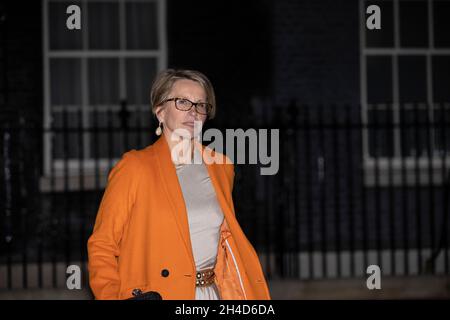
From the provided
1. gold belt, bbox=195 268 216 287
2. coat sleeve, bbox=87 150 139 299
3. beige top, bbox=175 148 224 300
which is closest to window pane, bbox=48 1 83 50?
beige top, bbox=175 148 224 300

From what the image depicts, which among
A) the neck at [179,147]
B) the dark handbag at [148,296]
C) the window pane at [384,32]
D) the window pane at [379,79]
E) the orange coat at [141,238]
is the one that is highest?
the window pane at [384,32]

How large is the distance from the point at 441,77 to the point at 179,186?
23.2 feet

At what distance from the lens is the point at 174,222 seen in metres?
2.85

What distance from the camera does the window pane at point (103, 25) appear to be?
8.72 metres

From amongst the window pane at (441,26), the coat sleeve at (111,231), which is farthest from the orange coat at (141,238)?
the window pane at (441,26)

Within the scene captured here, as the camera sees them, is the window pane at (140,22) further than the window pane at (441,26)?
No

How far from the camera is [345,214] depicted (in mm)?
8555

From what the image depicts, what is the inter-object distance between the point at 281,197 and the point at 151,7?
3209mm

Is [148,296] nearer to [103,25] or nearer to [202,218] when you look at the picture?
[202,218]

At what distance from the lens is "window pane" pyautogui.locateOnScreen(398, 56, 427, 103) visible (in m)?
9.18

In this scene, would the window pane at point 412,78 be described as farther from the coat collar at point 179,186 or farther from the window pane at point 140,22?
the coat collar at point 179,186

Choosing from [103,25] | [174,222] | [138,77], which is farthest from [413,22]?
[174,222]
